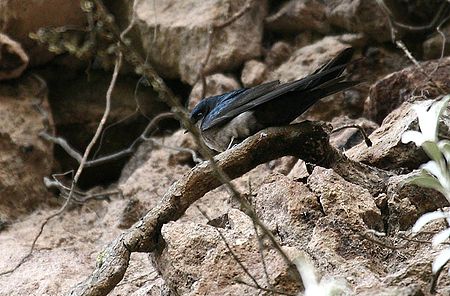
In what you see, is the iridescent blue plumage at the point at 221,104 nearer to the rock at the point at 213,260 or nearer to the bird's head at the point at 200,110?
the bird's head at the point at 200,110

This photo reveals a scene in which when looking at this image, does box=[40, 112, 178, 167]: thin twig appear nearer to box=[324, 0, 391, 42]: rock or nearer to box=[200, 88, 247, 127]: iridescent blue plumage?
box=[200, 88, 247, 127]: iridescent blue plumage

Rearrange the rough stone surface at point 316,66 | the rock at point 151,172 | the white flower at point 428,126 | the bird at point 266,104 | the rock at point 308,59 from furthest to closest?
the rock at point 308,59 < the rough stone surface at point 316,66 < the rock at point 151,172 < the bird at point 266,104 < the white flower at point 428,126

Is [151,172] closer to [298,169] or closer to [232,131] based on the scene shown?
[232,131]

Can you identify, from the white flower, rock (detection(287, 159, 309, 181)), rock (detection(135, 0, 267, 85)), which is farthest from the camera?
rock (detection(135, 0, 267, 85))

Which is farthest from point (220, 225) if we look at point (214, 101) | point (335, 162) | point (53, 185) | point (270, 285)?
point (53, 185)

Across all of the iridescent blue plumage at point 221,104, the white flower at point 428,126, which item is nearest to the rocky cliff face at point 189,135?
the iridescent blue plumage at point 221,104

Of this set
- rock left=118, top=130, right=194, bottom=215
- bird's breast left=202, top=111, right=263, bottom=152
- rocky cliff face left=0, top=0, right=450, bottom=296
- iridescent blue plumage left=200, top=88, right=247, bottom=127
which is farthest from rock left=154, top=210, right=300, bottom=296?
rock left=118, top=130, right=194, bottom=215

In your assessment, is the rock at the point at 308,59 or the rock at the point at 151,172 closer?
the rock at the point at 151,172
